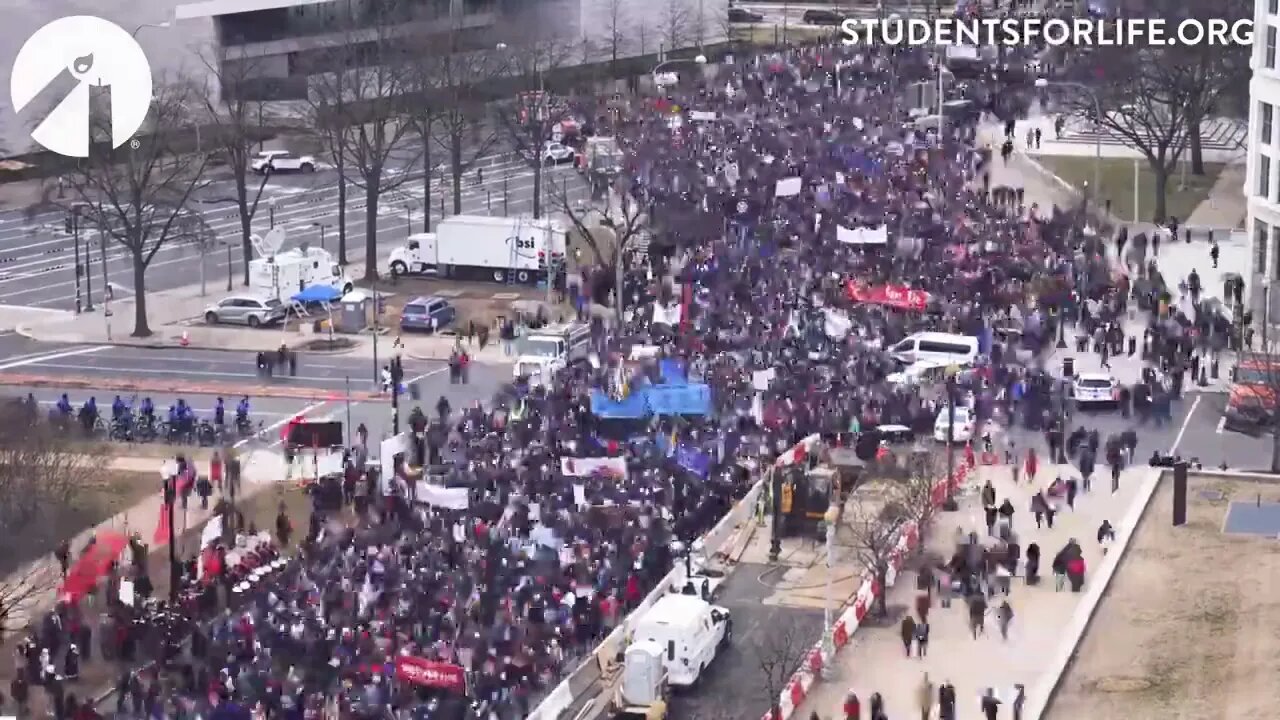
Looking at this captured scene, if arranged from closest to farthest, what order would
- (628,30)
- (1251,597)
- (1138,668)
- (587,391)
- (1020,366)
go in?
(1138,668)
(1251,597)
(587,391)
(1020,366)
(628,30)

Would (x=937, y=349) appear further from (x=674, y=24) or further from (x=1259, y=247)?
(x=674, y=24)

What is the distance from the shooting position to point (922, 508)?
43750 millimetres

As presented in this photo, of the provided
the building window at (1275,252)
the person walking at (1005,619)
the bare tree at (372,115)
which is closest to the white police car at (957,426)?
the person walking at (1005,619)

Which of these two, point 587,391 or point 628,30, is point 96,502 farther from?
point 628,30

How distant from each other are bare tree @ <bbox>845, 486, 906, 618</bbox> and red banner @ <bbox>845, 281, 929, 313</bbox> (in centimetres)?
1462

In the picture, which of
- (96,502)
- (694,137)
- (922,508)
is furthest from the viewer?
(694,137)

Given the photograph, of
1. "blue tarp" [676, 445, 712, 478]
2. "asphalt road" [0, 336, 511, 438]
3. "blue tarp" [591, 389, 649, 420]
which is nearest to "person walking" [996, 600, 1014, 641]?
"blue tarp" [676, 445, 712, 478]

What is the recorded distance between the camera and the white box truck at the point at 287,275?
66.5m

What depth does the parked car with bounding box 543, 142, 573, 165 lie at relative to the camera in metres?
90.8

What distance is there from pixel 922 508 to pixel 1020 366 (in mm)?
13230

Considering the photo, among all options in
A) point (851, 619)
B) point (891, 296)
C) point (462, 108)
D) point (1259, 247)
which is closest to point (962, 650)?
point (851, 619)

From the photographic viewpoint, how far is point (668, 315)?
59625 millimetres

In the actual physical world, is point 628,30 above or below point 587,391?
above

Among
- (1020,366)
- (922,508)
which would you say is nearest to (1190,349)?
(1020,366)
